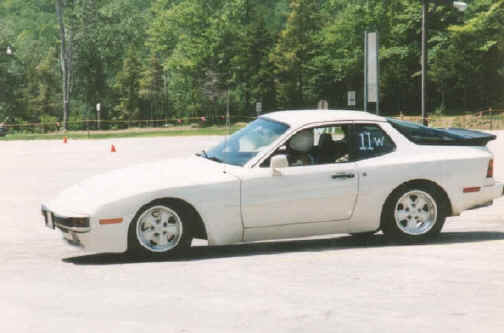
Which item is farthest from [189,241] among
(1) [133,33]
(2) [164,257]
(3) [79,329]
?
(1) [133,33]

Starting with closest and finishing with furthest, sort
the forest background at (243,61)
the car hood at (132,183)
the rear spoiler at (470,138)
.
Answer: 1. the car hood at (132,183)
2. the rear spoiler at (470,138)
3. the forest background at (243,61)

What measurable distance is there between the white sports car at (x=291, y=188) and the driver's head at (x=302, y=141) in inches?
0.4

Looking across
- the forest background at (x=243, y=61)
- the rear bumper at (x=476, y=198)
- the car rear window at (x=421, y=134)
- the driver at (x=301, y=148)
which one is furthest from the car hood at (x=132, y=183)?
the forest background at (x=243, y=61)

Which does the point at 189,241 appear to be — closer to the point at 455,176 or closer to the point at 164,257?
the point at 164,257

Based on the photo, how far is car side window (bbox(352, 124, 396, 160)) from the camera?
362 inches

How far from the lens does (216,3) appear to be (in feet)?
336

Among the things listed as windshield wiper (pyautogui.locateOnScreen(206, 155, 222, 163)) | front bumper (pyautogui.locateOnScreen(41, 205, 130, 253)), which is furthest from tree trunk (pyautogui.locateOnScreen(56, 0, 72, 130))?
front bumper (pyautogui.locateOnScreen(41, 205, 130, 253))

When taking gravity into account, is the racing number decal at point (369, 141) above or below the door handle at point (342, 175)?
above

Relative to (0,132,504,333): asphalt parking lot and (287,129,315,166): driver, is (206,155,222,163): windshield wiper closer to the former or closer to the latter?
(287,129,315,166): driver

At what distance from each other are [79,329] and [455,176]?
526 centimetres

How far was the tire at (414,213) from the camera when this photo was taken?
30.2ft

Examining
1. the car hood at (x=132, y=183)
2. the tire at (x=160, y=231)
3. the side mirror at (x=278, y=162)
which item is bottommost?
the tire at (x=160, y=231)

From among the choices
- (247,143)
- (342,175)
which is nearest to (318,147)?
(342,175)

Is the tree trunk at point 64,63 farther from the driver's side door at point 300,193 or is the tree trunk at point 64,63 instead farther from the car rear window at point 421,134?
the driver's side door at point 300,193
